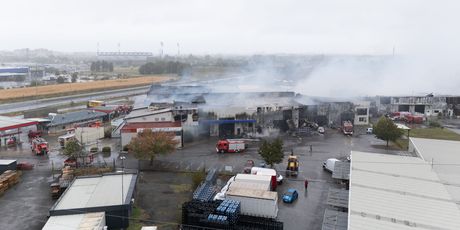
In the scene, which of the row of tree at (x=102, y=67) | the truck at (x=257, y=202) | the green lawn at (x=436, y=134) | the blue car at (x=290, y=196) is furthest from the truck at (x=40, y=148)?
the row of tree at (x=102, y=67)

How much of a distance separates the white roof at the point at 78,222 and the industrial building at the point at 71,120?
10215 millimetres

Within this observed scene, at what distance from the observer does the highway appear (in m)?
22.4

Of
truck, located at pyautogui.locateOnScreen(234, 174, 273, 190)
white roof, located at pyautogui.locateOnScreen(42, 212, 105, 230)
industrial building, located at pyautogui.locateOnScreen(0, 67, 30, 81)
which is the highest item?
industrial building, located at pyautogui.locateOnScreen(0, 67, 30, 81)

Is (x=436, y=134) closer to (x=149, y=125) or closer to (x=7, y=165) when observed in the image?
(x=149, y=125)

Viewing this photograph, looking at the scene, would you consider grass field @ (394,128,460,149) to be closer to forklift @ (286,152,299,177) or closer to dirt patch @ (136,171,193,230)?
forklift @ (286,152,299,177)

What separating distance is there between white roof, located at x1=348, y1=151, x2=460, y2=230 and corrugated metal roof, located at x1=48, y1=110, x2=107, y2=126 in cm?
1301

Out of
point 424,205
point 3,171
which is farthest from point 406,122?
point 3,171

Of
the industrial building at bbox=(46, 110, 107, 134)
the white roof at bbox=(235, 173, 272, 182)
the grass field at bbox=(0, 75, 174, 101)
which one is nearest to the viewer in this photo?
the white roof at bbox=(235, 173, 272, 182)

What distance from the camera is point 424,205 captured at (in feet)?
21.6

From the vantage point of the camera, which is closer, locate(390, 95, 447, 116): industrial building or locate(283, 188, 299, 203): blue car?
locate(283, 188, 299, 203): blue car

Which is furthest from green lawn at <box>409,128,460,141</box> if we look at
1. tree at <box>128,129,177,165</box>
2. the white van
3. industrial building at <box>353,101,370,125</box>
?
tree at <box>128,129,177,165</box>

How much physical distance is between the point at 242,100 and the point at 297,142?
4.13 m

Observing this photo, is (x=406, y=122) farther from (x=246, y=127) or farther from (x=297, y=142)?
(x=246, y=127)

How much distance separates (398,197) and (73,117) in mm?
14941
